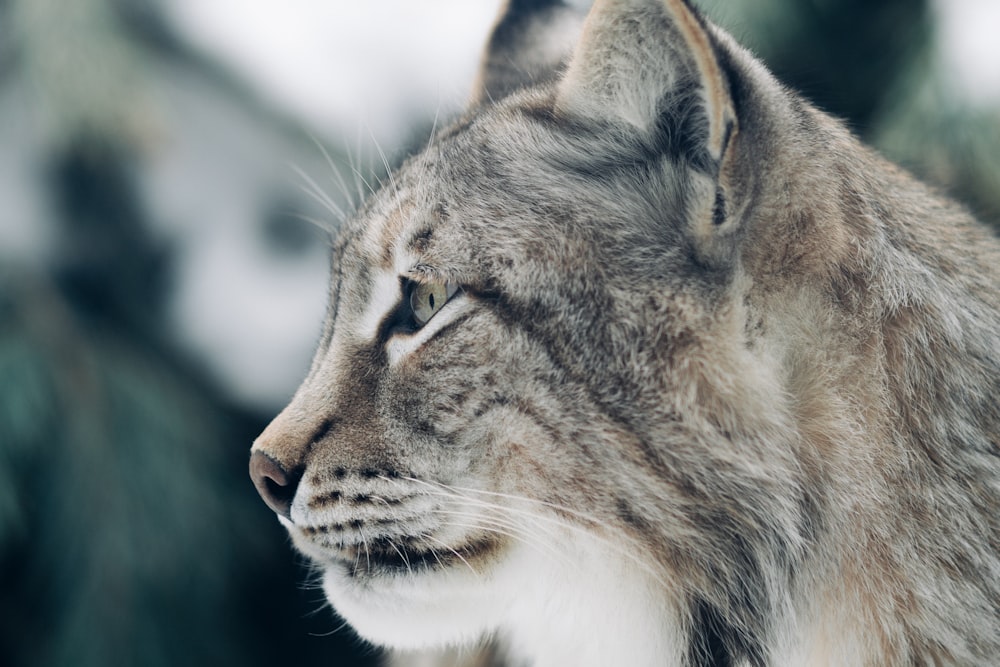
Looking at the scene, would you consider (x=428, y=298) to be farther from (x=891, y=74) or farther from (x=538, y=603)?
(x=891, y=74)

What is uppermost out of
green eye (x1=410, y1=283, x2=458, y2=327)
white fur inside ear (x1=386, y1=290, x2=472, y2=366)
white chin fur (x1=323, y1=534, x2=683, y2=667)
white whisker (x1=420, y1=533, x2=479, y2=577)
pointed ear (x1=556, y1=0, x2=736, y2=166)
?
pointed ear (x1=556, y1=0, x2=736, y2=166)

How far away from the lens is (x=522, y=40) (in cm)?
97

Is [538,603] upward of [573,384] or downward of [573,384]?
downward

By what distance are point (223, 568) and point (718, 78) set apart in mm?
1071

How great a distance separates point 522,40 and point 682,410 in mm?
506

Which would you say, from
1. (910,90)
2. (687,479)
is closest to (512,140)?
(687,479)

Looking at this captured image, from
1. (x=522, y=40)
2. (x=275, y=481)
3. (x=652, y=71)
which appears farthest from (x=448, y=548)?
(x=522, y=40)

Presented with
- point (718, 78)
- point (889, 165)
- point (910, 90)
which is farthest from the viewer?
point (910, 90)

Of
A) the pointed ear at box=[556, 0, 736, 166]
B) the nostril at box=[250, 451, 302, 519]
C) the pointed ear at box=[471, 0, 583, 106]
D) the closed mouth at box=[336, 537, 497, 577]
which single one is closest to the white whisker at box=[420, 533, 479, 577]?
the closed mouth at box=[336, 537, 497, 577]

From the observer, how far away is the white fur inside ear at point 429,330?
2.25ft

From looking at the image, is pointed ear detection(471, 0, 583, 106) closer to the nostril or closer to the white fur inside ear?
the white fur inside ear

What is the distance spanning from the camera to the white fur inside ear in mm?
685

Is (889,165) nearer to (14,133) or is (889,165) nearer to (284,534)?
(284,534)

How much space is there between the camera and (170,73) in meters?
1.39
